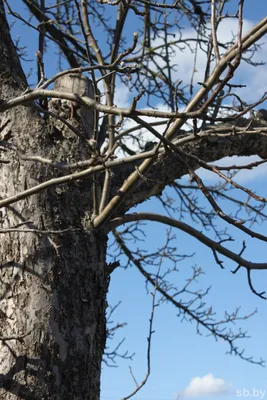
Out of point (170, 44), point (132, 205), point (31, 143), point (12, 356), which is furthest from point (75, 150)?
point (170, 44)

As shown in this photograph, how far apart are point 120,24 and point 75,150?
0.74m

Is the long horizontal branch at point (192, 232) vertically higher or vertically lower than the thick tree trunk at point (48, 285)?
higher

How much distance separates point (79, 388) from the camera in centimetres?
248

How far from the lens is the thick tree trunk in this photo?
2.39 meters

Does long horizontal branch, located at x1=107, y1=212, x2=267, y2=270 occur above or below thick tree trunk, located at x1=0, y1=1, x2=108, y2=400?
above

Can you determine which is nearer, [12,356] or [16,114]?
[12,356]

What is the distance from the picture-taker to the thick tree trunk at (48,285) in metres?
2.39

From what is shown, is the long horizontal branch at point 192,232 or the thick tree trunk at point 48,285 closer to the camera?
the thick tree trunk at point 48,285

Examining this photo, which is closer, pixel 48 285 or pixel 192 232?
pixel 48 285

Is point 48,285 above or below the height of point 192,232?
below

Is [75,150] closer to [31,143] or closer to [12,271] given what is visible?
[31,143]

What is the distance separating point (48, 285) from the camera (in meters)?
2.54

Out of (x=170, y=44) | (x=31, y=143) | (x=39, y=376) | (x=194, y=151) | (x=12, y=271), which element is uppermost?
(x=170, y=44)

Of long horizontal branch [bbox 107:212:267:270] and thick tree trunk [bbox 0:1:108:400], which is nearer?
thick tree trunk [bbox 0:1:108:400]
